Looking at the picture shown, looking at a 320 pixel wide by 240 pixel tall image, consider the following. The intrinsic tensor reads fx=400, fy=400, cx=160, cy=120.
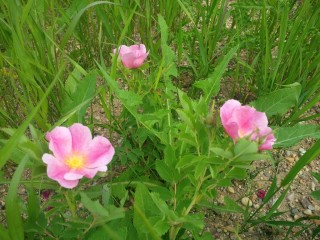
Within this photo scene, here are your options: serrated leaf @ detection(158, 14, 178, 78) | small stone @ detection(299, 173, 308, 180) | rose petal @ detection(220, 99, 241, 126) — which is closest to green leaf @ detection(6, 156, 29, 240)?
rose petal @ detection(220, 99, 241, 126)

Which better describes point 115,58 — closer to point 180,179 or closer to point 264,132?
point 180,179

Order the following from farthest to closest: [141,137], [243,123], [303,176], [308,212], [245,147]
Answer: [303,176] → [308,212] → [141,137] → [243,123] → [245,147]

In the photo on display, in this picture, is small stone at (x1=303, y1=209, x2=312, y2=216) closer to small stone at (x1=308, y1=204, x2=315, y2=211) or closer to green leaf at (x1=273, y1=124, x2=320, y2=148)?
small stone at (x1=308, y1=204, x2=315, y2=211)

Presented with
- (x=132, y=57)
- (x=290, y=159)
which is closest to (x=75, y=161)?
(x=132, y=57)

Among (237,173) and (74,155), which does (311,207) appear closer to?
(237,173)

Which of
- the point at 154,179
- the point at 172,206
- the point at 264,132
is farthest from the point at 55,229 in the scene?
the point at 264,132

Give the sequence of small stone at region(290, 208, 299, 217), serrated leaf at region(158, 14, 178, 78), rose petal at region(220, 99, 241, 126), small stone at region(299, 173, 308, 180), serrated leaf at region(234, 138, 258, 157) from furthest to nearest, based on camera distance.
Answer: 1. small stone at region(299, 173, 308, 180)
2. small stone at region(290, 208, 299, 217)
3. serrated leaf at region(158, 14, 178, 78)
4. rose petal at region(220, 99, 241, 126)
5. serrated leaf at region(234, 138, 258, 157)
